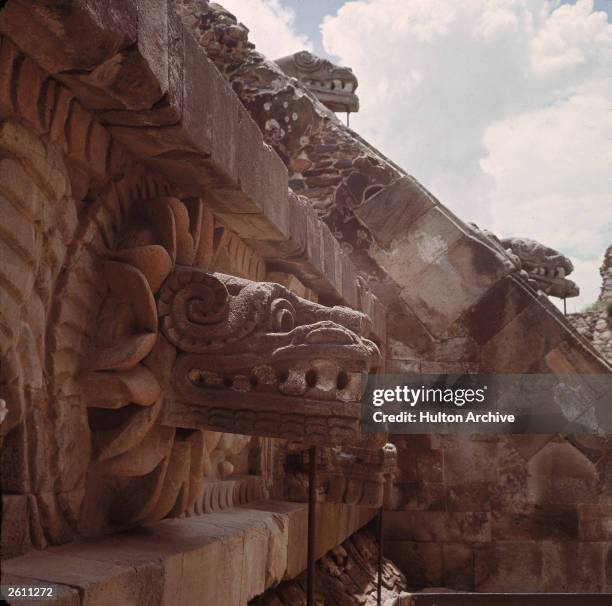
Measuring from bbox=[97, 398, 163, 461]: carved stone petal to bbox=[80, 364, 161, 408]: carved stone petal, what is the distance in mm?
48

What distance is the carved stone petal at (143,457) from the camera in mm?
2199

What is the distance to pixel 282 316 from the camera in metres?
2.34

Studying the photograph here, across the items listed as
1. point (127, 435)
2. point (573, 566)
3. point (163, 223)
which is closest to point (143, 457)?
point (127, 435)

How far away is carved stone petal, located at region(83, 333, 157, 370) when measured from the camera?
2.14 m

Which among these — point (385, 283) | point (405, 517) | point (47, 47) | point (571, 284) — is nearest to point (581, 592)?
point (405, 517)

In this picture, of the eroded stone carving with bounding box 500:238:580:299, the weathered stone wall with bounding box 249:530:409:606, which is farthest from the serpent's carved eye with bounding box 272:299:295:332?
the eroded stone carving with bounding box 500:238:580:299

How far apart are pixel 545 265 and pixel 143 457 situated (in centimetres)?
1189

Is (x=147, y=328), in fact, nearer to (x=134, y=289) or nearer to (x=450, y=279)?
(x=134, y=289)

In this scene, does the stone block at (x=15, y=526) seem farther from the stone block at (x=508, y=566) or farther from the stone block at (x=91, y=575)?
the stone block at (x=508, y=566)

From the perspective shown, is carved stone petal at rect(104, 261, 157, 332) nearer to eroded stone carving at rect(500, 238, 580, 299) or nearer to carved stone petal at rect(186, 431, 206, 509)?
carved stone petal at rect(186, 431, 206, 509)

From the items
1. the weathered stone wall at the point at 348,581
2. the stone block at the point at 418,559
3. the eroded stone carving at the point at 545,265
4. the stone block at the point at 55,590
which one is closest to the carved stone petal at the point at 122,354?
the stone block at the point at 55,590

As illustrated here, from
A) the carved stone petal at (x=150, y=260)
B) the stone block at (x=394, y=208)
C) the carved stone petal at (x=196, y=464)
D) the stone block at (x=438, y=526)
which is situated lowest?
the stone block at (x=438, y=526)

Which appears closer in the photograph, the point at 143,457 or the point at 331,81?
the point at 143,457

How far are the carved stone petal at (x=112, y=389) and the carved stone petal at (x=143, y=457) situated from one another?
0.46 ft
